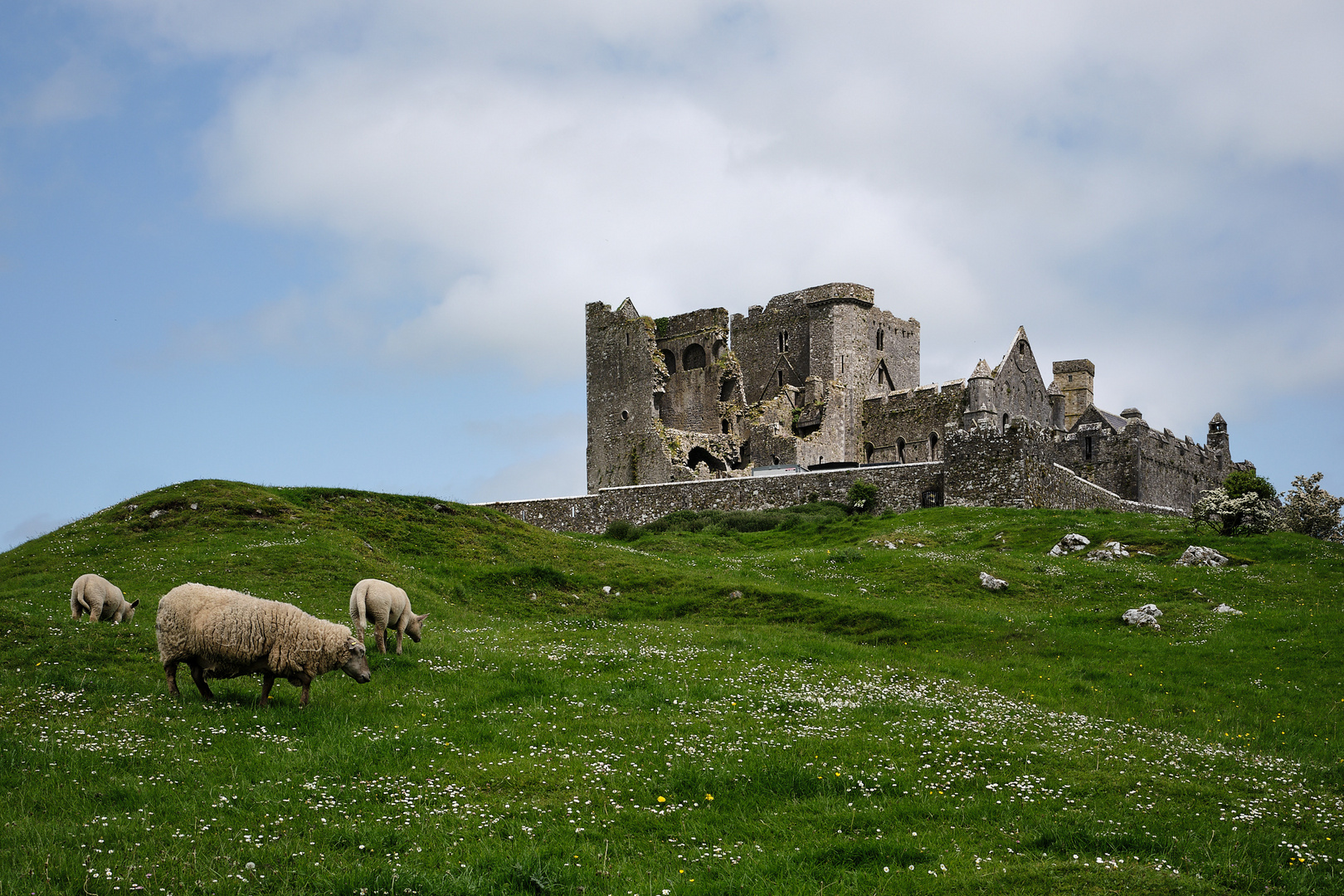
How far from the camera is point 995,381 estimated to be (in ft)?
207

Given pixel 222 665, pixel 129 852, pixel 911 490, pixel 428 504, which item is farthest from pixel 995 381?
pixel 129 852

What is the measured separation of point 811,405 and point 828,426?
7.58 ft

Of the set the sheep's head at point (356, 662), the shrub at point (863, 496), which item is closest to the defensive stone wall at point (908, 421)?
the shrub at point (863, 496)

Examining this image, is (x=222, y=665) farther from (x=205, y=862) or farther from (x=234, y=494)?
(x=234, y=494)

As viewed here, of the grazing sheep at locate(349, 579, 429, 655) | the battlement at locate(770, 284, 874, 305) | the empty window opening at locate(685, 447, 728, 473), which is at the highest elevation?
the battlement at locate(770, 284, 874, 305)

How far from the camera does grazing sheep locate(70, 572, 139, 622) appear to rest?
1967cm

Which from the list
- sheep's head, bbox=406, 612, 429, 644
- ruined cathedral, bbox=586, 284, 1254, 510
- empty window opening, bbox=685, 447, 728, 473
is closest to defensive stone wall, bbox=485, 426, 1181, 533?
ruined cathedral, bbox=586, 284, 1254, 510

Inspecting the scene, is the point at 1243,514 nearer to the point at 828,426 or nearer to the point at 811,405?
the point at 828,426

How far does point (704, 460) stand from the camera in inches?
2724

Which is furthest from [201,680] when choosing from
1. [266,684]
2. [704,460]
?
[704,460]

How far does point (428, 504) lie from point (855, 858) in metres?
28.1

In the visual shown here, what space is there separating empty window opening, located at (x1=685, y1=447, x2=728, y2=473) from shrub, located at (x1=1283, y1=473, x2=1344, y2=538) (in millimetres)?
36908

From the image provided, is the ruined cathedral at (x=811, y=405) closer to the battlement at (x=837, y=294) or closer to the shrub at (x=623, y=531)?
the battlement at (x=837, y=294)

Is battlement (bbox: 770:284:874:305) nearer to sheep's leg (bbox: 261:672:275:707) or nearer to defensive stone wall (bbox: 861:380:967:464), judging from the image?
defensive stone wall (bbox: 861:380:967:464)
